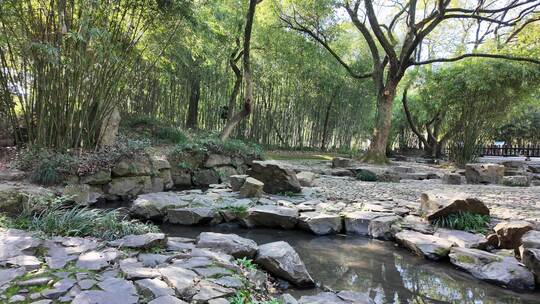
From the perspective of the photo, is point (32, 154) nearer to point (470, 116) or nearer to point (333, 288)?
point (333, 288)

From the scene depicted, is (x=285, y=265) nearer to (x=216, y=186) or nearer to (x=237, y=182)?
(x=237, y=182)

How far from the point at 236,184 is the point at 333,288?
10.2 ft

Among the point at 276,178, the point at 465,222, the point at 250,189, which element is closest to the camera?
the point at 465,222

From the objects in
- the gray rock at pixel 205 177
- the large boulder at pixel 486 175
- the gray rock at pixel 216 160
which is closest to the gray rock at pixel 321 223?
the gray rock at pixel 205 177

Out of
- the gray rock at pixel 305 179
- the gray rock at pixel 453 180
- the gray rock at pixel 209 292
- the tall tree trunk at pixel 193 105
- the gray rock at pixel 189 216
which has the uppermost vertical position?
the tall tree trunk at pixel 193 105

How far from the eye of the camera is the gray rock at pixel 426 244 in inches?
133

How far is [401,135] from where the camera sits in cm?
2097

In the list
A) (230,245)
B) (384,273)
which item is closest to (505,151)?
(384,273)

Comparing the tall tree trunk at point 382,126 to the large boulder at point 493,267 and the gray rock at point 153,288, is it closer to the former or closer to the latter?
the large boulder at point 493,267

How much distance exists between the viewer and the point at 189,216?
4.26m

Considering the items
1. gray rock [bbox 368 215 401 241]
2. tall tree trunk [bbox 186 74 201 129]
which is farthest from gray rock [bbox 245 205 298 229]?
tall tree trunk [bbox 186 74 201 129]

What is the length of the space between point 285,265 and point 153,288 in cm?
113

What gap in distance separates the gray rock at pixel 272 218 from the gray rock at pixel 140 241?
1.69 metres

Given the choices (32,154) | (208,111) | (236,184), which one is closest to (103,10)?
(32,154)
